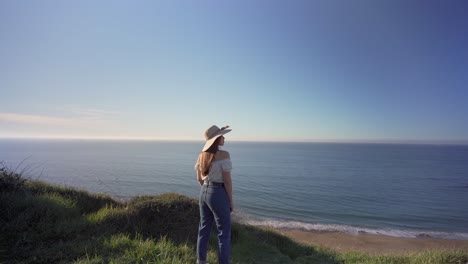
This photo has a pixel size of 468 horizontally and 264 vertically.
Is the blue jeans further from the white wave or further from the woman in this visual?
the white wave

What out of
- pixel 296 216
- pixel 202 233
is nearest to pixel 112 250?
pixel 202 233

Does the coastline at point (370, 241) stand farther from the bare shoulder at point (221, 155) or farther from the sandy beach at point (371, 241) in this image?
the bare shoulder at point (221, 155)

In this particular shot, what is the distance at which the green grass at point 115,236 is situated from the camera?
419cm

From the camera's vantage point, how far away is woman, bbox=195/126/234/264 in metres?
3.90

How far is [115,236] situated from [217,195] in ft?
8.31

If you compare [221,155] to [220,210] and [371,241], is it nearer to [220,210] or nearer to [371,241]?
[220,210]

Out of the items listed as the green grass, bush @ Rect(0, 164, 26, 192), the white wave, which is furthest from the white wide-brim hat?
the white wave

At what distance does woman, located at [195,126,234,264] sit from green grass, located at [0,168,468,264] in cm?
66

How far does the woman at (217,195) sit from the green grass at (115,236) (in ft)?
2.16

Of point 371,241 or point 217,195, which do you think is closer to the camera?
point 217,195

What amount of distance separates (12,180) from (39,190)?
1.21 meters

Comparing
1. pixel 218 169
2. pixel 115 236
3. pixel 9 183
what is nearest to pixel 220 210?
pixel 218 169

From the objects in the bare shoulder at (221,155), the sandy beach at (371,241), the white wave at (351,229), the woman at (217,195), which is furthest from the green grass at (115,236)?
the white wave at (351,229)

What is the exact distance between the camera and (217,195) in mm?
3895
